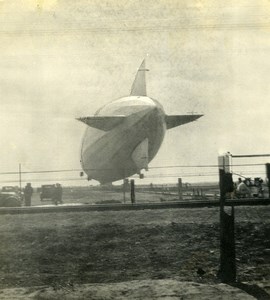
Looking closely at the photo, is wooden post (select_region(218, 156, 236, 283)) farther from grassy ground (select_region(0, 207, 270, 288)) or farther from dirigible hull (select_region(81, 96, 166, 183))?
dirigible hull (select_region(81, 96, 166, 183))

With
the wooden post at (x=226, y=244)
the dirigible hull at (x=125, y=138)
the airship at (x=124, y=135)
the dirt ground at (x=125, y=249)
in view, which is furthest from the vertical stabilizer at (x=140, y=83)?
the wooden post at (x=226, y=244)

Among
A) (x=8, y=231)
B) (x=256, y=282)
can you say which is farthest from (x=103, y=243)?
(x=256, y=282)

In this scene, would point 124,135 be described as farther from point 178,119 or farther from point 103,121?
point 178,119

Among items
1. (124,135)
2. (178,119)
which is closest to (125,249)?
(124,135)

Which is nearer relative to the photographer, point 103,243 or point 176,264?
point 176,264

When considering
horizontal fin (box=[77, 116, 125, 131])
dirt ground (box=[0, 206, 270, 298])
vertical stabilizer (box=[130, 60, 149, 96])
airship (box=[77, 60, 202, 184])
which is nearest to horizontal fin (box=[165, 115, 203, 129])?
airship (box=[77, 60, 202, 184])

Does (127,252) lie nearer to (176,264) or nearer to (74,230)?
(176,264)
